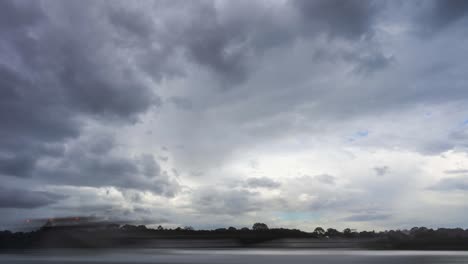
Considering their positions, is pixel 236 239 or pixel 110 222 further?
pixel 236 239

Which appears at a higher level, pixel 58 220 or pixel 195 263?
pixel 58 220

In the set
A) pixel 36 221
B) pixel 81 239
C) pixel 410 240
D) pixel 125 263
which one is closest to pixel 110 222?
pixel 81 239

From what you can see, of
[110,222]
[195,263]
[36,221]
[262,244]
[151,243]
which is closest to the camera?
[195,263]

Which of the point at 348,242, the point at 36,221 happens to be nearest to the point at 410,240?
the point at 348,242

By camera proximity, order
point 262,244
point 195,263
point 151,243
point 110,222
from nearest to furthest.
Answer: point 195,263 → point 110,222 → point 151,243 → point 262,244

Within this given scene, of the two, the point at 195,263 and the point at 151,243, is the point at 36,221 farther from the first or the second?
the point at 195,263

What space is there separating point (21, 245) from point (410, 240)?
46162 millimetres

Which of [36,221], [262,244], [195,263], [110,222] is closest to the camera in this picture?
[195,263]

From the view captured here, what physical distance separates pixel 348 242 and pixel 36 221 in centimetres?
3322

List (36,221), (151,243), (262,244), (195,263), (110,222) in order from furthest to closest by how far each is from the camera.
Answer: (262,244)
(36,221)
(151,243)
(110,222)
(195,263)

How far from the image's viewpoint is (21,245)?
45219 millimetres

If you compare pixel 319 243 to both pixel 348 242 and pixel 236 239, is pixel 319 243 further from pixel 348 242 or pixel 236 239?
pixel 236 239

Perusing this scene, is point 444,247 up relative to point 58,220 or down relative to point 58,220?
down

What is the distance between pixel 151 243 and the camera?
3853 centimetres
